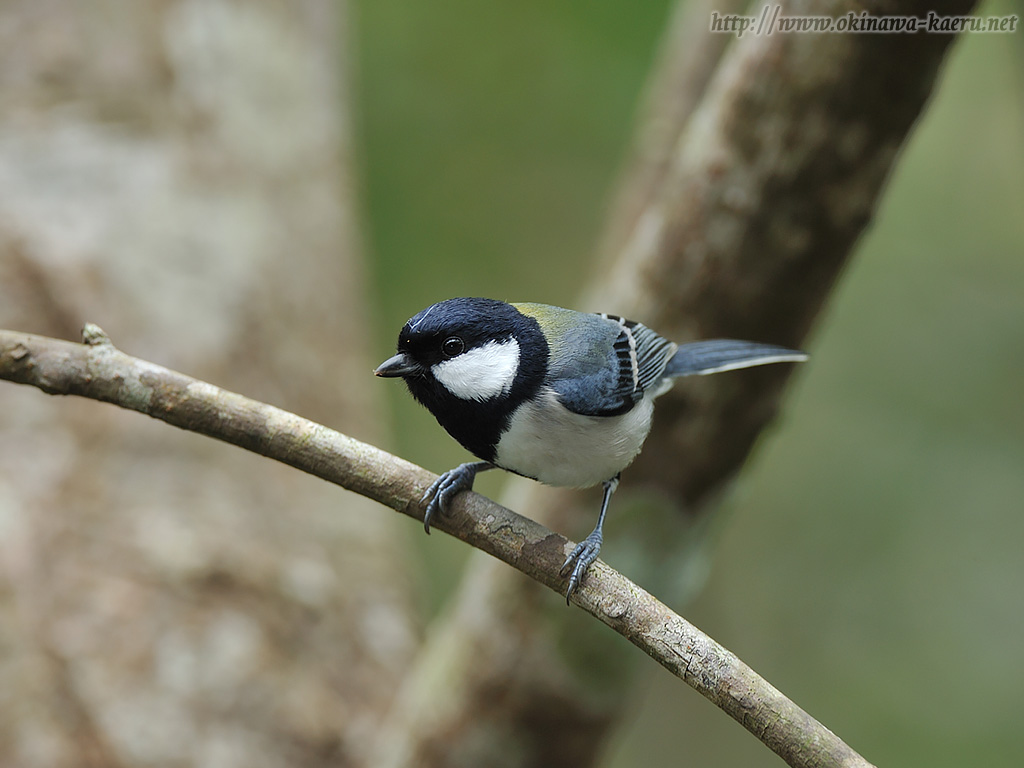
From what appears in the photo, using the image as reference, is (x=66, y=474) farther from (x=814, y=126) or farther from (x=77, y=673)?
(x=814, y=126)

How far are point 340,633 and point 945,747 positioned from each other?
4.70 metres

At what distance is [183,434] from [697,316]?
2243 millimetres

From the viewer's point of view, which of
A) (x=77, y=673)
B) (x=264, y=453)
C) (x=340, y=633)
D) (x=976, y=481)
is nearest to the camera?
(x=264, y=453)

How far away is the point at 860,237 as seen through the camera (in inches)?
104

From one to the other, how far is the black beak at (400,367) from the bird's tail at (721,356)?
3.08ft

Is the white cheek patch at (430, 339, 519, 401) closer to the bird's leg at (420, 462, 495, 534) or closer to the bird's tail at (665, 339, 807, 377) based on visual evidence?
the bird's leg at (420, 462, 495, 534)

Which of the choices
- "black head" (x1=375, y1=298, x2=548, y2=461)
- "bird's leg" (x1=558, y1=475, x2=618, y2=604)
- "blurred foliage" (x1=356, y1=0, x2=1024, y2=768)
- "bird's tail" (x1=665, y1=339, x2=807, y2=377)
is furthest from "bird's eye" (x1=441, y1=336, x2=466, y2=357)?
"blurred foliage" (x1=356, y1=0, x2=1024, y2=768)

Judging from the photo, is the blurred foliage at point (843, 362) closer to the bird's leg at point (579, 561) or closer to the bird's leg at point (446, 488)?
the bird's leg at point (446, 488)

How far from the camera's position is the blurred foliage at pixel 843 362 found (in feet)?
20.4

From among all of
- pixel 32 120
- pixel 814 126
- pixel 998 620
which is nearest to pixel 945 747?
pixel 998 620

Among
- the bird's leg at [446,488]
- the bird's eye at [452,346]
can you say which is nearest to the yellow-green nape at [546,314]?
the bird's eye at [452,346]

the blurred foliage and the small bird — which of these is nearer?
the small bird

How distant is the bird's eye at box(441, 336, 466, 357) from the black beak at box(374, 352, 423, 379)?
74mm

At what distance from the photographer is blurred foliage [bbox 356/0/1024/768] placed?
6227 mm
